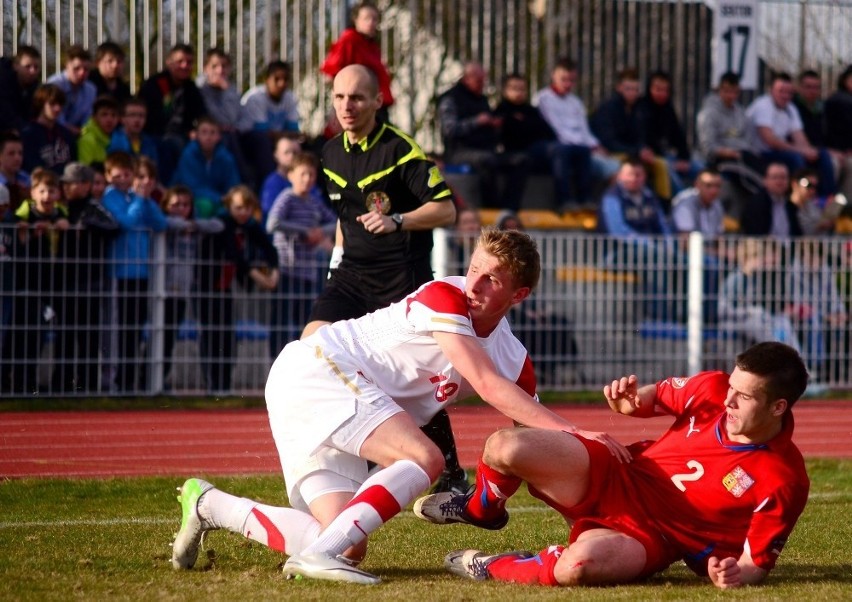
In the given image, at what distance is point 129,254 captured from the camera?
1172cm

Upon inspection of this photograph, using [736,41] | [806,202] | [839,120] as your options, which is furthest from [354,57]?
[839,120]

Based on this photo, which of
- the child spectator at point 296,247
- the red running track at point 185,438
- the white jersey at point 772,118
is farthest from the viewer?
the white jersey at point 772,118

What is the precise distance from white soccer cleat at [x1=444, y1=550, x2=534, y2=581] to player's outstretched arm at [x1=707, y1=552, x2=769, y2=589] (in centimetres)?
74

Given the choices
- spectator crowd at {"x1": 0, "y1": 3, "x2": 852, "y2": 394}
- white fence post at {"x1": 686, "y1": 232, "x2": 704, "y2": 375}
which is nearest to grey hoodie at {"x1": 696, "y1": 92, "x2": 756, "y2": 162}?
spectator crowd at {"x1": 0, "y1": 3, "x2": 852, "y2": 394}

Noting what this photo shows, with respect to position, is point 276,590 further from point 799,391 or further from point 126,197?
point 126,197

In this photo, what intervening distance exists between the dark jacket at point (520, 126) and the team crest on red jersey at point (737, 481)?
11081mm

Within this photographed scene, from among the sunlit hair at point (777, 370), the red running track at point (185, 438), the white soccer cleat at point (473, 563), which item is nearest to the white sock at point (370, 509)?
the white soccer cleat at point (473, 563)

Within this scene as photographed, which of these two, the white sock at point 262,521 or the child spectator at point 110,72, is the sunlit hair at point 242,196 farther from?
the white sock at point 262,521

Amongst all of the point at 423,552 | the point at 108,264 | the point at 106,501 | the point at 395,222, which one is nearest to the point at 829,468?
the point at 395,222

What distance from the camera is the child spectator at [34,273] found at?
11180 mm

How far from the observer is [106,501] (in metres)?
7.43

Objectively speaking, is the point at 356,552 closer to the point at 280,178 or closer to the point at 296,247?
the point at 296,247

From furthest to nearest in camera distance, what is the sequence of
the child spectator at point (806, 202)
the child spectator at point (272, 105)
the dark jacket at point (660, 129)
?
the dark jacket at point (660, 129)
the child spectator at point (806, 202)
the child spectator at point (272, 105)

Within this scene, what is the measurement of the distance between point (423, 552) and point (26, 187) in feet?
23.3
